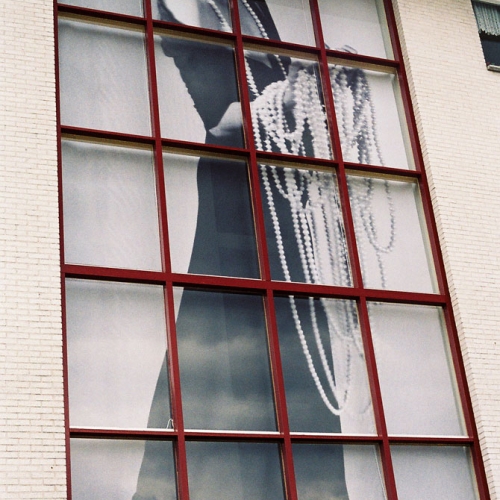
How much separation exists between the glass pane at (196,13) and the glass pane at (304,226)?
2396mm

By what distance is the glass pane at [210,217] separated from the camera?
12.8m

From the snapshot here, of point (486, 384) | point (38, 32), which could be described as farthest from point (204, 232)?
point (486, 384)

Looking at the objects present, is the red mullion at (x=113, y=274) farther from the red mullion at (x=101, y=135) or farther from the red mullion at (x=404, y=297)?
the red mullion at (x=404, y=297)

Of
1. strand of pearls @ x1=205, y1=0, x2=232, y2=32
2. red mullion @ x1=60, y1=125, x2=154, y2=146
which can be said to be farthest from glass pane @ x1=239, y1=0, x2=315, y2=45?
red mullion @ x1=60, y1=125, x2=154, y2=146

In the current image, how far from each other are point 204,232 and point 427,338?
3.42 m

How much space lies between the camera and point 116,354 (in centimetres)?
1177

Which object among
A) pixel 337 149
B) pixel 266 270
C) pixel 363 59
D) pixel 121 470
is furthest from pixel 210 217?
pixel 363 59

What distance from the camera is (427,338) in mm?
13672

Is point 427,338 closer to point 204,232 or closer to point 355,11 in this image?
point 204,232

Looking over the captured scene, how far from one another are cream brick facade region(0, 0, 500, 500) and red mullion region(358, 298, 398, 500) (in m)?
1.36

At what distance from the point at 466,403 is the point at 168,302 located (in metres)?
4.26

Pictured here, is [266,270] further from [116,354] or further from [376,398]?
[116,354]

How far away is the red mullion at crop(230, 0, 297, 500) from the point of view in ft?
38.7

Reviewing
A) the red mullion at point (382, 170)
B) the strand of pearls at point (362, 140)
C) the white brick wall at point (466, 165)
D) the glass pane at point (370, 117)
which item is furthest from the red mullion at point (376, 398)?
the glass pane at point (370, 117)
